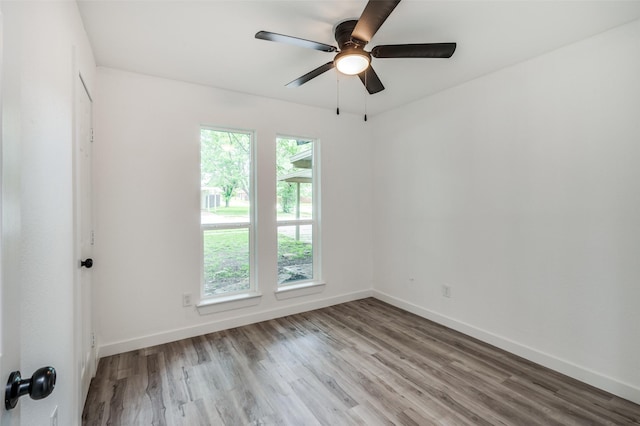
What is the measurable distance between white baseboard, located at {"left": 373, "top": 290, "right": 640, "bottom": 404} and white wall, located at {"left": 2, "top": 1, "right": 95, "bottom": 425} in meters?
3.18

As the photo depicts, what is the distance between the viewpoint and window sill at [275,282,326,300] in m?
3.52

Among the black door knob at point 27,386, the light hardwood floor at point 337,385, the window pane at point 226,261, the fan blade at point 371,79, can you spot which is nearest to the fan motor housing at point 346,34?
the fan blade at point 371,79

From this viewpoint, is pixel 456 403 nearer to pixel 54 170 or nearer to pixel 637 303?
pixel 637 303

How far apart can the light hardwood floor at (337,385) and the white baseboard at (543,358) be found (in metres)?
0.06

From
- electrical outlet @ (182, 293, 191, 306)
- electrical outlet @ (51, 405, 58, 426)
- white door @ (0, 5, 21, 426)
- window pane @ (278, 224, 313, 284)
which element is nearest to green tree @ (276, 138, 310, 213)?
window pane @ (278, 224, 313, 284)

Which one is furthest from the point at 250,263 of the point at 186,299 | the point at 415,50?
the point at 415,50

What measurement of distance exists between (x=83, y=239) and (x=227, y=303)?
153 cm

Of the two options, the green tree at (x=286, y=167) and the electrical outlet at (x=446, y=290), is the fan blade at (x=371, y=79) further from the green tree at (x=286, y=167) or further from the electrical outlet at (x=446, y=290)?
the electrical outlet at (x=446, y=290)

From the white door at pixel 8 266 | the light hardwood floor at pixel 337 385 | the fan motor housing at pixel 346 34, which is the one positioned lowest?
the light hardwood floor at pixel 337 385

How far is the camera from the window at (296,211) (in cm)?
361

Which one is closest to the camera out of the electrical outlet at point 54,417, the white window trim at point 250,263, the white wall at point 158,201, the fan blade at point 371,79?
the electrical outlet at point 54,417

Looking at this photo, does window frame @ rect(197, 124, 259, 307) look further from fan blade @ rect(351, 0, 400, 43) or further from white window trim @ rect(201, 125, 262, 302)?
fan blade @ rect(351, 0, 400, 43)

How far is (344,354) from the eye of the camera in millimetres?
2639

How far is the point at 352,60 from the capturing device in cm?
192
